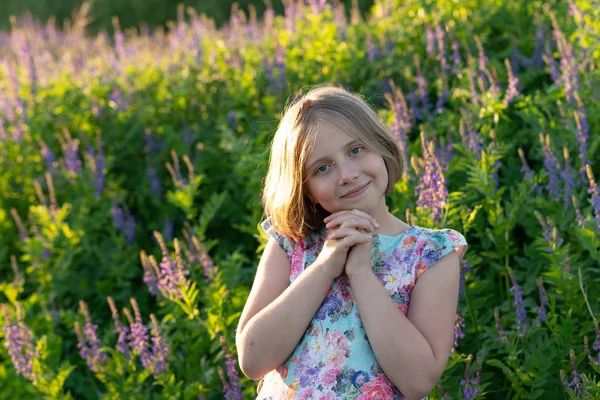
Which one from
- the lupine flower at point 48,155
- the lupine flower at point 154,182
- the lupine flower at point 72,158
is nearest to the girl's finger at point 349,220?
the lupine flower at point 154,182

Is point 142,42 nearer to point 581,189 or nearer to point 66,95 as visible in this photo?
point 66,95

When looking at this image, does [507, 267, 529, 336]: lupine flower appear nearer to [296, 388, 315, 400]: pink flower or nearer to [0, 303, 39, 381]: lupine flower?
[296, 388, 315, 400]: pink flower

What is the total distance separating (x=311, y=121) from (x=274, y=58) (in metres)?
3.21

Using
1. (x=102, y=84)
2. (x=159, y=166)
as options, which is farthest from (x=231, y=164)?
(x=102, y=84)

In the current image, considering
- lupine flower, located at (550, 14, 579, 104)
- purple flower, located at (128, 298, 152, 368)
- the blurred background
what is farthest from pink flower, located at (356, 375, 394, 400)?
the blurred background

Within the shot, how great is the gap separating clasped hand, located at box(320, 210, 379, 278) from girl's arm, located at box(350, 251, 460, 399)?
32 millimetres

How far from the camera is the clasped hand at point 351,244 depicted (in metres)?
2.29

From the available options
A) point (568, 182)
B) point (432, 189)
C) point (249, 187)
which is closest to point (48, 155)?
→ point (249, 187)

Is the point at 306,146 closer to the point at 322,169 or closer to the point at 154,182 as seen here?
the point at 322,169

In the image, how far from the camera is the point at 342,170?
235cm

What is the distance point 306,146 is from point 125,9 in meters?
12.3

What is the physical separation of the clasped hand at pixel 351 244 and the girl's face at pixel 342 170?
0.06 m

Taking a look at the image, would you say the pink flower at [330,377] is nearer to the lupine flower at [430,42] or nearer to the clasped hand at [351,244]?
the clasped hand at [351,244]

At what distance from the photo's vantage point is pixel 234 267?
4.02 m
